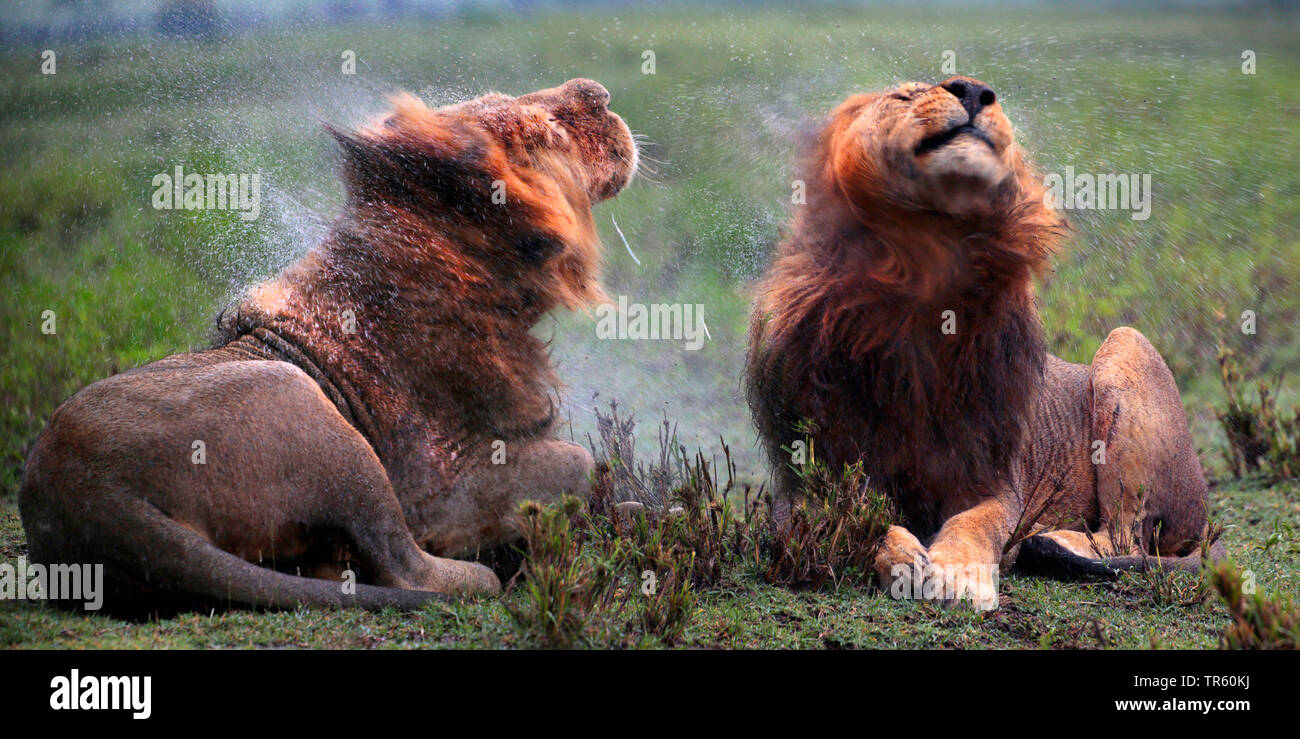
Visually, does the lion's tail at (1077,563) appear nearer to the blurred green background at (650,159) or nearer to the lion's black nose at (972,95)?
the blurred green background at (650,159)

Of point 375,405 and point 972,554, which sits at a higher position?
point 375,405

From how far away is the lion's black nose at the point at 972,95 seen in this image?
4090 millimetres

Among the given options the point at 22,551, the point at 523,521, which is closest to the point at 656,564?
the point at 523,521

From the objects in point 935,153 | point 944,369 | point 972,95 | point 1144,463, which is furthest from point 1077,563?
point 972,95

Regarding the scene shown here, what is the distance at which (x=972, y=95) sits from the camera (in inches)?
161

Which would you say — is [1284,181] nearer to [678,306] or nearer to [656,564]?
[678,306]

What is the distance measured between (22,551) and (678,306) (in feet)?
17.7

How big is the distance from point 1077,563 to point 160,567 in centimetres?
340

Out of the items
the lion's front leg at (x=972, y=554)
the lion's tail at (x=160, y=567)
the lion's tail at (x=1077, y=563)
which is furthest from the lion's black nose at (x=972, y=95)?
the lion's tail at (x=160, y=567)

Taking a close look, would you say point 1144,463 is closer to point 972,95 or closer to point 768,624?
point 972,95

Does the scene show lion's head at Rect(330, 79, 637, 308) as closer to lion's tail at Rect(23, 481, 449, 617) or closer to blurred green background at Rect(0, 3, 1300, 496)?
blurred green background at Rect(0, 3, 1300, 496)

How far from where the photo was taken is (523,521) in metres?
3.73

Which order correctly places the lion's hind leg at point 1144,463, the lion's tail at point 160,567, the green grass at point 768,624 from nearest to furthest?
the green grass at point 768,624 → the lion's tail at point 160,567 → the lion's hind leg at point 1144,463
